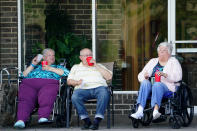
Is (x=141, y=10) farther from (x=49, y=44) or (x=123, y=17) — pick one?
(x=49, y=44)

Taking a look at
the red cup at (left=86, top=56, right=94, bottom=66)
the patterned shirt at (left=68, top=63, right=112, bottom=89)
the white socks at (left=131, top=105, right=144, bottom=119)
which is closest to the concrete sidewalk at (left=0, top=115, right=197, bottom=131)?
the white socks at (left=131, top=105, right=144, bottom=119)

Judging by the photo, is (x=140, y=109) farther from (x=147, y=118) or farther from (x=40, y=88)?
(x=40, y=88)

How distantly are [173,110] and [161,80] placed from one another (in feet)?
1.43

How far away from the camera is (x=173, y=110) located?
7699 millimetres

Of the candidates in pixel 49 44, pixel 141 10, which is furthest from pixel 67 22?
pixel 141 10

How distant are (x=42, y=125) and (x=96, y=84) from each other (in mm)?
921

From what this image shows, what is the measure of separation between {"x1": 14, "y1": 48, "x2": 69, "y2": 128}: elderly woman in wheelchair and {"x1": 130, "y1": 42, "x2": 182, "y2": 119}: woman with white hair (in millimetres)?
1069

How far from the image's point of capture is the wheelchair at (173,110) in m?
7.66

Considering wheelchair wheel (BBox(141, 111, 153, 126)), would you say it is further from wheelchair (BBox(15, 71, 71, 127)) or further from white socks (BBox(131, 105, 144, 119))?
wheelchair (BBox(15, 71, 71, 127))

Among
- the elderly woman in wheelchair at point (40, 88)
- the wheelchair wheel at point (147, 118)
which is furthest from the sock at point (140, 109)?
the elderly woman in wheelchair at point (40, 88)

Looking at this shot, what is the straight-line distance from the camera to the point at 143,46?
30.5ft

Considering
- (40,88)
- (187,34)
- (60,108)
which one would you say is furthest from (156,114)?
(187,34)

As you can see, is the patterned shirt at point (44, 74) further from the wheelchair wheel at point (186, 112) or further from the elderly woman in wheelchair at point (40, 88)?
the wheelchair wheel at point (186, 112)

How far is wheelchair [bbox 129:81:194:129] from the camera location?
7.66 meters
